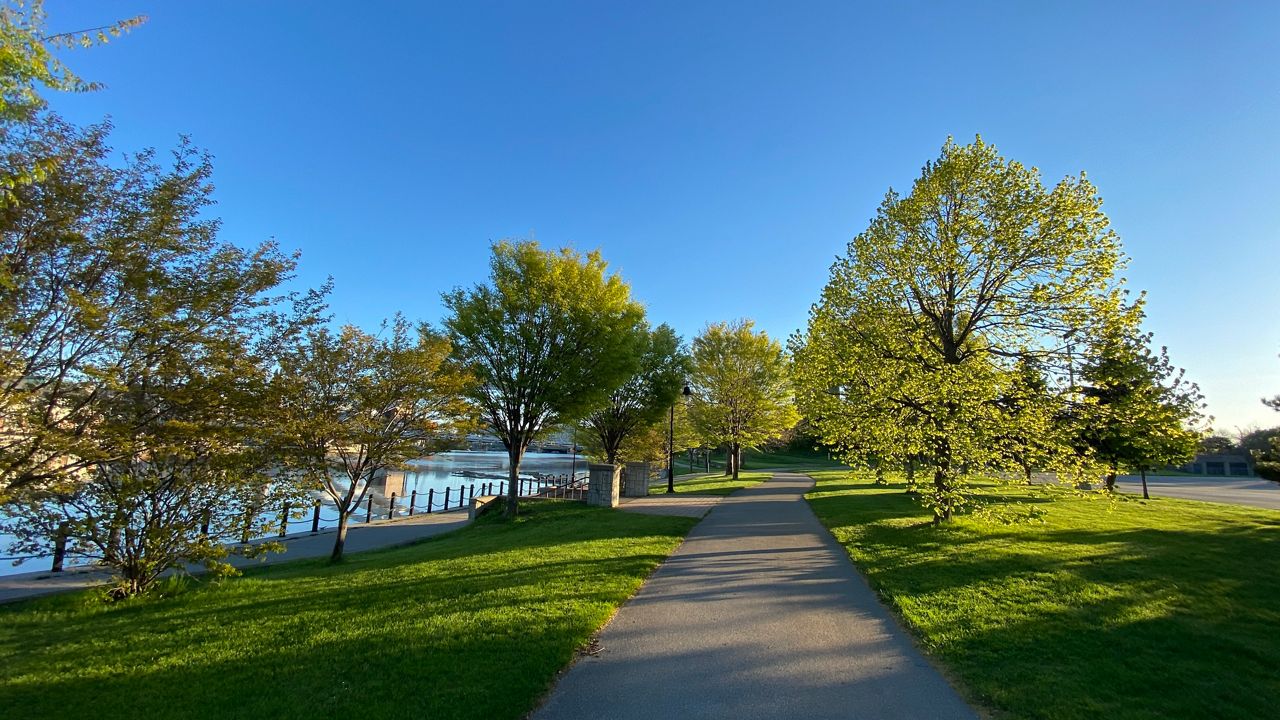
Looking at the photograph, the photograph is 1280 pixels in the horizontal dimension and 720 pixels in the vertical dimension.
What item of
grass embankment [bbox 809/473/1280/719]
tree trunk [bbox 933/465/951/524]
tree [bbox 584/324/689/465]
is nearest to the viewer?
grass embankment [bbox 809/473/1280/719]

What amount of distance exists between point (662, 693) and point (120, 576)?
783cm

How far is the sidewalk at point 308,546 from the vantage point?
835cm

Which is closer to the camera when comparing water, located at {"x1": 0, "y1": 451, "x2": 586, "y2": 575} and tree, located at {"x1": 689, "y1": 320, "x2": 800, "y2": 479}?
water, located at {"x1": 0, "y1": 451, "x2": 586, "y2": 575}

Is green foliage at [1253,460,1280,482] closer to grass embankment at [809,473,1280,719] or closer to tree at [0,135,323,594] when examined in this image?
grass embankment at [809,473,1280,719]

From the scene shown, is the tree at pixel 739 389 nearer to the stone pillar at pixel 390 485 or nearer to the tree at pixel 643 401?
the tree at pixel 643 401

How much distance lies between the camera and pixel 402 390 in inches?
496

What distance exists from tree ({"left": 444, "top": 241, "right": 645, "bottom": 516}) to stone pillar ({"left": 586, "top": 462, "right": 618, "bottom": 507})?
196cm

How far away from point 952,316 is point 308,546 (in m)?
16.8

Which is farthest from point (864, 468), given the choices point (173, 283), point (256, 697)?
point (173, 283)

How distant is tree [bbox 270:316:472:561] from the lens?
37.6ft

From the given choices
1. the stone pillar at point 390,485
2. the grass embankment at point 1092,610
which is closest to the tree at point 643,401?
the stone pillar at point 390,485

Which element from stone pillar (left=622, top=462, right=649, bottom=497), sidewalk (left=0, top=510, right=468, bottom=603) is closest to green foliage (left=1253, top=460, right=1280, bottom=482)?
stone pillar (left=622, top=462, right=649, bottom=497)

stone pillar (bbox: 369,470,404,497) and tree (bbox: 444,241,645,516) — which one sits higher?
tree (bbox: 444,241,645,516)

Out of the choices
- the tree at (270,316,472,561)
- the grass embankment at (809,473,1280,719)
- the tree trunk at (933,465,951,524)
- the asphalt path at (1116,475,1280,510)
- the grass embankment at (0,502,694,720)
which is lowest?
the asphalt path at (1116,475,1280,510)
